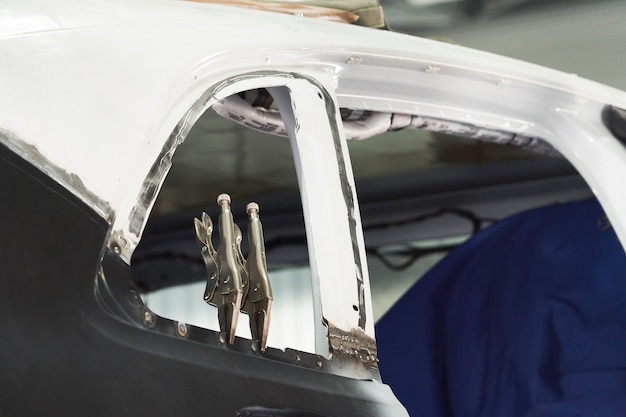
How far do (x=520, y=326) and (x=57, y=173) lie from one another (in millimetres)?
1888

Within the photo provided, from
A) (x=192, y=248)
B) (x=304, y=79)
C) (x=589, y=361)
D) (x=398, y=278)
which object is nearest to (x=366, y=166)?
(x=398, y=278)

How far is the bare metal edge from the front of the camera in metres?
0.94

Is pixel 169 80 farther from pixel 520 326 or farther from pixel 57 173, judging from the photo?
pixel 520 326

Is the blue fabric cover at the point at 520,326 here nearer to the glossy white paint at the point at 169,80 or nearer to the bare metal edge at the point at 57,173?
the glossy white paint at the point at 169,80

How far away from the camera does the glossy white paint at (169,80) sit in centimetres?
99

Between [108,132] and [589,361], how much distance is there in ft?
5.53

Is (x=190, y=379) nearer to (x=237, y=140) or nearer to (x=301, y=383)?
(x=301, y=383)

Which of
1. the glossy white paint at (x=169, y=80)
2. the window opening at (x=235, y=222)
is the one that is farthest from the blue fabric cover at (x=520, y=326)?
the glossy white paint at (x=169, y=80)

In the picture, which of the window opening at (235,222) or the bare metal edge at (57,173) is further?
the window opening at (235,222)

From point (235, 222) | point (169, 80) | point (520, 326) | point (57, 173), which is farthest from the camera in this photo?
point (235, 222)

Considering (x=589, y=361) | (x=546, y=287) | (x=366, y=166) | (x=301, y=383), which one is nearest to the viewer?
(x=301, y=383)

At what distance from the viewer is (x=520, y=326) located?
2555 mm

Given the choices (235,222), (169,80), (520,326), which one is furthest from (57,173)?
(235,222)

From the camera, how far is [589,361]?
2.29m
